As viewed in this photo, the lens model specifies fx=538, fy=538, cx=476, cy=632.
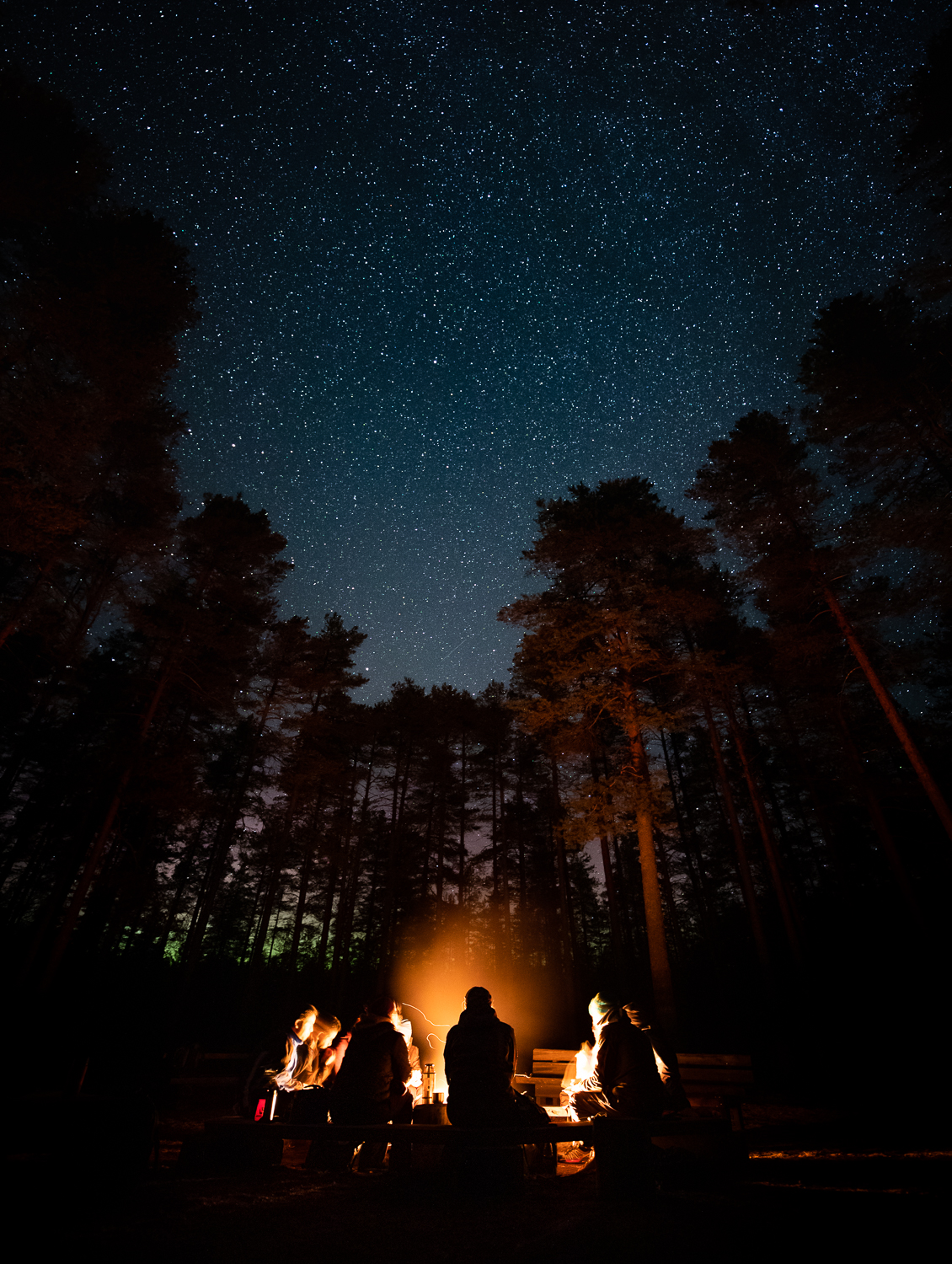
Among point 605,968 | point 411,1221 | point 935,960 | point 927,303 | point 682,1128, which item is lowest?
point 411,1221

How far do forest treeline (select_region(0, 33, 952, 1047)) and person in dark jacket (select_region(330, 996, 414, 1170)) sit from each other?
641 cm

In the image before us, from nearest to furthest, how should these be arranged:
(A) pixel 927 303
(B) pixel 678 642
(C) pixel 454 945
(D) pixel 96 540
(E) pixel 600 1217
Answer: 1. (E) pixel 600 1217
2. (A) pixel 927 303
3. (D) pixel 96 540
4. (B) pixel 678 642
5. (C) pixel 454 945

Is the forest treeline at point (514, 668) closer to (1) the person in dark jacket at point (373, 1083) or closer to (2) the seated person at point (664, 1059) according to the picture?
(2) the seated person at point (664, 1059)

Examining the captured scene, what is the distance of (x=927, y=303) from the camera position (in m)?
11.7

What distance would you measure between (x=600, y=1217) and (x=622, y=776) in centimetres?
869

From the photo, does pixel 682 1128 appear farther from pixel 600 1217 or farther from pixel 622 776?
pixel 622 776

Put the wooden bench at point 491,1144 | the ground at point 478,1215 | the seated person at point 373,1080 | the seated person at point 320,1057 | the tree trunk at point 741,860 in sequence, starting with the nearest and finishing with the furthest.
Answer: the ground at point 478,1215
the wooden bench at point 491,1144
the seated person at point 373,1080
the seated person at point 320,1057
the tree trunk at point 741,860

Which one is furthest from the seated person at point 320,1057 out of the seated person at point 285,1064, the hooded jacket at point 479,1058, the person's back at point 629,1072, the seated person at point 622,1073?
the person's back at point 629,1072

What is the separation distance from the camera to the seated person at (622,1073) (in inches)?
197

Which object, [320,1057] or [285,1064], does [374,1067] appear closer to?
[285,1064]

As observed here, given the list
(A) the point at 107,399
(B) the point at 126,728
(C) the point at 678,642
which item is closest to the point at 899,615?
(C) the point at 678,642

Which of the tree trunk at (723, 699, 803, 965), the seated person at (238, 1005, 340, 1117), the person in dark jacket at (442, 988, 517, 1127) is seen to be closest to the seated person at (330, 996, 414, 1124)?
the person in dark jacket at (442, 988, 517, 1127)

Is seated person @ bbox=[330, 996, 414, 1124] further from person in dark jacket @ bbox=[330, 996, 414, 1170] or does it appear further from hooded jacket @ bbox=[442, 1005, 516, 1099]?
hooded jacket @ bbox=[442, 1005, 516, 1099]

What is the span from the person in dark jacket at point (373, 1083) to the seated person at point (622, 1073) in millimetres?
2024
